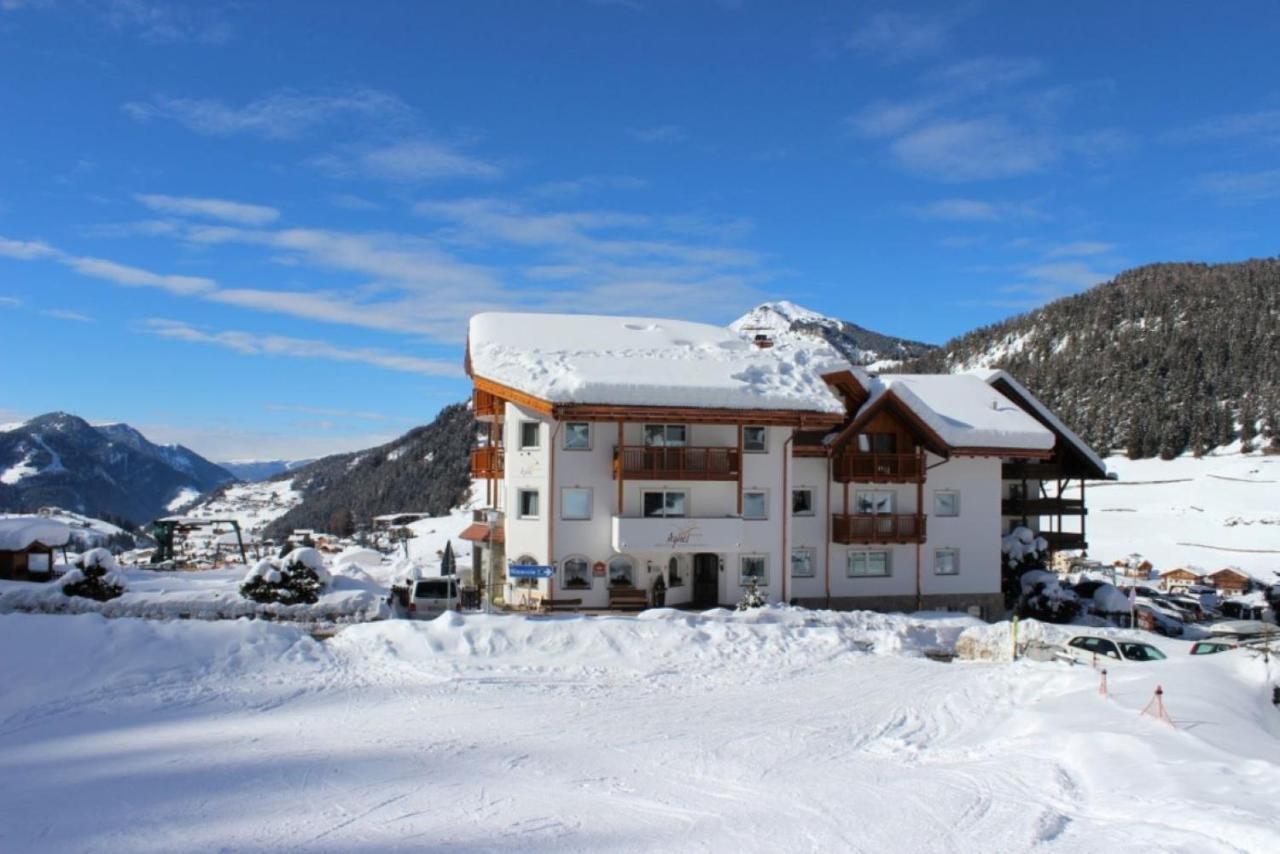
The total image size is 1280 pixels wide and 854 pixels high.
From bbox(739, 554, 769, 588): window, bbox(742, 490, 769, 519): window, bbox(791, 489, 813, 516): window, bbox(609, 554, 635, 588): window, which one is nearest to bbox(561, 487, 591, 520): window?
bbox(609, 554, 635, 588): window

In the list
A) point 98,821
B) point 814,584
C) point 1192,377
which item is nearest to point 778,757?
point 98,821

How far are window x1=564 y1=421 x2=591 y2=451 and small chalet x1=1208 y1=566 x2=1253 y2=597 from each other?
60.1 metres

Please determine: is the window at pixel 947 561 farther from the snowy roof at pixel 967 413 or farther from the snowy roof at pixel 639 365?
the snowy roof at pixel 639 365

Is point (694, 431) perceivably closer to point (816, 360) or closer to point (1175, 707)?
point (816, 360)

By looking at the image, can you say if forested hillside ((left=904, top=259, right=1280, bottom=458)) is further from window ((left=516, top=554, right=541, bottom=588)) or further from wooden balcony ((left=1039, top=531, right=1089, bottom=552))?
window ((left=516, top=554, right=541, bottom=588))

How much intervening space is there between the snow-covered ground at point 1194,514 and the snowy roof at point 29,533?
265 feet

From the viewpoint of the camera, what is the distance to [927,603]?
35906 mm

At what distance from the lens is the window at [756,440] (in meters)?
33.0

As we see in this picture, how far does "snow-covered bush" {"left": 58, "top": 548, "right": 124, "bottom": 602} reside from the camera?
84.4 feet

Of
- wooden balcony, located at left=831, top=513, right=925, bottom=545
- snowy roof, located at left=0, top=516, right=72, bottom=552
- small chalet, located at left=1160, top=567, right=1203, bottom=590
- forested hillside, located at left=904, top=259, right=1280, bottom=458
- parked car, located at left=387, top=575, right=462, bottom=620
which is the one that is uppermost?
forested hillside, located at left=904, top=259, right=1280, bottom=458

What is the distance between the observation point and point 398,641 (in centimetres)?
2161

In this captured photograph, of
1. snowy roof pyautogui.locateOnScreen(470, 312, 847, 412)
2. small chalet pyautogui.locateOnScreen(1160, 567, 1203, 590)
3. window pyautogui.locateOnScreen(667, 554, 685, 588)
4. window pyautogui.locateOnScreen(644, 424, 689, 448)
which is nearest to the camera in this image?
snowy roof pyautogui.locateOnScreen(470, 312, 847, 412)

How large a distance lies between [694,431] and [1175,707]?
719 inches

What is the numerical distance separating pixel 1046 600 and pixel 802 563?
1089cm
